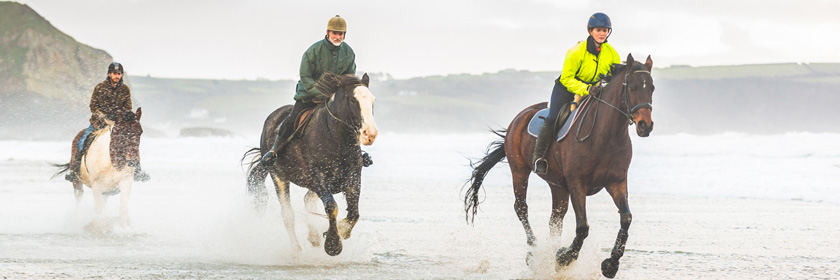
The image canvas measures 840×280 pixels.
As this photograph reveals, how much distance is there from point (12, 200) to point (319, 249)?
819 centimetres

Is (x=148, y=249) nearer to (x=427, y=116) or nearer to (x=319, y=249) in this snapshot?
(x=319, y=249)

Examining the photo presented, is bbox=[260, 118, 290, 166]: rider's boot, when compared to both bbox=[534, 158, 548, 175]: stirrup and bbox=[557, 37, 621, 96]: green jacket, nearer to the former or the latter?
bbox=[534, 158, 548, 175]: stirrup

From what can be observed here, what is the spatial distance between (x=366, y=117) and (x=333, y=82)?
0.76 metres

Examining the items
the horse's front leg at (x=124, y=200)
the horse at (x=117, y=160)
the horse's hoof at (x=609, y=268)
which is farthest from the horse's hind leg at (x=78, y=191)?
the horse's hoof at (x=609, y=268)

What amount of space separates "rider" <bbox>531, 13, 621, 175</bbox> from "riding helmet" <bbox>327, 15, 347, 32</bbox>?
2.12 m

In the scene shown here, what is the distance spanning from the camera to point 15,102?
73125mm

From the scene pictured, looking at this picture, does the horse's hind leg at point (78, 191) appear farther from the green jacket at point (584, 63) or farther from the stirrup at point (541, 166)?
the green jacket at point (584, 63)

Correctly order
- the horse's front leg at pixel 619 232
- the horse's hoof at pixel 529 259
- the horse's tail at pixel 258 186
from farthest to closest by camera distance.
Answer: the horse's tail at pixel 258 186, the horse's hoof at pixel 529 259, the horse's front leg at pixel 619 232

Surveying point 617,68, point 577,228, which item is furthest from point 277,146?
point 617,68

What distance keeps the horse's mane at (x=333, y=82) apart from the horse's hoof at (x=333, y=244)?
1.28 metres

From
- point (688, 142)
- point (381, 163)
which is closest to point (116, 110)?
point (381, 163)

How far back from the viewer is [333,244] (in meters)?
8.74

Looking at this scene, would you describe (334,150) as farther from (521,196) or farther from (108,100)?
(108,100)

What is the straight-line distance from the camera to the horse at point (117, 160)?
39.0ft
